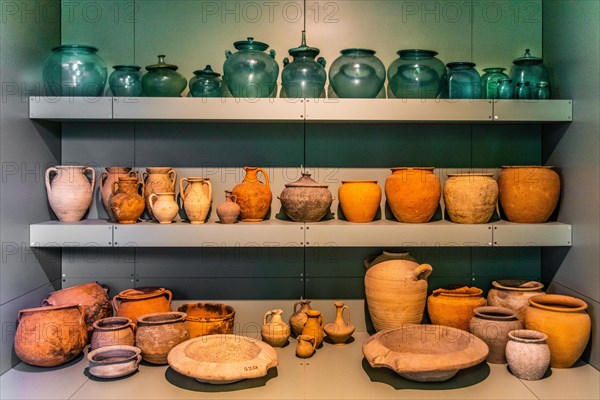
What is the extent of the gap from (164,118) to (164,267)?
2.34ft

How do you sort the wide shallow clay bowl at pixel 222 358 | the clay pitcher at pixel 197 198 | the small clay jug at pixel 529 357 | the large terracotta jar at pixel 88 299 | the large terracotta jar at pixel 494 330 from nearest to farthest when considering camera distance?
1. the wide shallow clay bowl at pixel 222 358
2. the small clay jug at pixel 529 357
3. the large terracotta jar at pixel 494 330
4. the large terracotta jar at pixel 88 299
5. the clay pitcher at pixel 197 198

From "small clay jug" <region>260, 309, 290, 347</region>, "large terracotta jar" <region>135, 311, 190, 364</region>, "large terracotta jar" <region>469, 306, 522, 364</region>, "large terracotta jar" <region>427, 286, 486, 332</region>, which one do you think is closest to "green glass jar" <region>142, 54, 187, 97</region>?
"large terracotta jar" <region>135, 311, 190, 364</region>

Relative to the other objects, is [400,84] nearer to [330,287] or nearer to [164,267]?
[330,287]

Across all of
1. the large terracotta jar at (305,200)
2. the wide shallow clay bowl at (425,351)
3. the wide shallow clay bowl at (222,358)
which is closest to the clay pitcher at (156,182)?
the large terracotta jar at (305,200)

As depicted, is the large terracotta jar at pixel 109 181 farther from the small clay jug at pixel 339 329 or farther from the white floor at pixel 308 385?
the small clay jug at pixel 339 329

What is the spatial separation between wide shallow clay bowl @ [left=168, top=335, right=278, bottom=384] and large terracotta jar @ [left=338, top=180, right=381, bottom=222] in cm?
68

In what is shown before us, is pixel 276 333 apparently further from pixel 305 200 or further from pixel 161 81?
pixel 161 81

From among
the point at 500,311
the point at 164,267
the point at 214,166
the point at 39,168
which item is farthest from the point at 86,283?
the point at 500,311

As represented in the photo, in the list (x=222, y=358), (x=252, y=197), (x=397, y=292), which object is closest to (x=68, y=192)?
(x=252, y=197)

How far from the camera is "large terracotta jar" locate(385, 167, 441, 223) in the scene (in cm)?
233

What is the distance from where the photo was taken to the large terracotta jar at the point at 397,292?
2.33 m

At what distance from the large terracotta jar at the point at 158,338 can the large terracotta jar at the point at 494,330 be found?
114 cm

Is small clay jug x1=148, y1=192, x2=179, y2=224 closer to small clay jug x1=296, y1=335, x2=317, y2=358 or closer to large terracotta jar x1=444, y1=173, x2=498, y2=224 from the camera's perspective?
small clay jug x1=296, y1=335, x2=317, y2=358

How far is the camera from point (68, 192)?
2.33m
